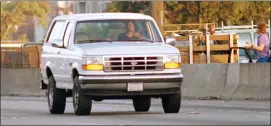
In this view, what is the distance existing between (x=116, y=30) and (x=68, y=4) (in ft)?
304

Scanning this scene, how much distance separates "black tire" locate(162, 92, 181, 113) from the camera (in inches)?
776

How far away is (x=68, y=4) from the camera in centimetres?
11275

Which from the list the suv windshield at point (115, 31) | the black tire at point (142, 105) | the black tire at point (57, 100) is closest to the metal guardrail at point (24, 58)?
the black tire at point (142, 105)

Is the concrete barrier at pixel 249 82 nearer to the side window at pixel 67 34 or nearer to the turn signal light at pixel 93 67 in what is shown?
the side window at pixel 67 34

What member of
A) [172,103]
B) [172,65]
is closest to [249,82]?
[172,103]

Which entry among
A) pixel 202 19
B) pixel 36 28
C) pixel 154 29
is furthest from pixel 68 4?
pixel 154 29

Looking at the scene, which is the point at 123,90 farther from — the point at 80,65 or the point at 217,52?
the point at 217,52

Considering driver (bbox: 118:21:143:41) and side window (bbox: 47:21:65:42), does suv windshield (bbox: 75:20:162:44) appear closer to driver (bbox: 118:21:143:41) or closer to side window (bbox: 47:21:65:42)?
driver (bbox: 118:21:143:41)

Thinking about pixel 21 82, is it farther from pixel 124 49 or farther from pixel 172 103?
pixel 124 49

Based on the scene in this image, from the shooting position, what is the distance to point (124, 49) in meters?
19.1

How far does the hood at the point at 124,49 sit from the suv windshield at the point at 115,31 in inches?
16.2

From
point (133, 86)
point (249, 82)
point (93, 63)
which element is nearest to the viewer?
point (133, 86)

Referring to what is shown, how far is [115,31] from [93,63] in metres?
1.76

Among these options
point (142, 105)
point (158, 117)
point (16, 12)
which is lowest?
A: point (16, 12)
